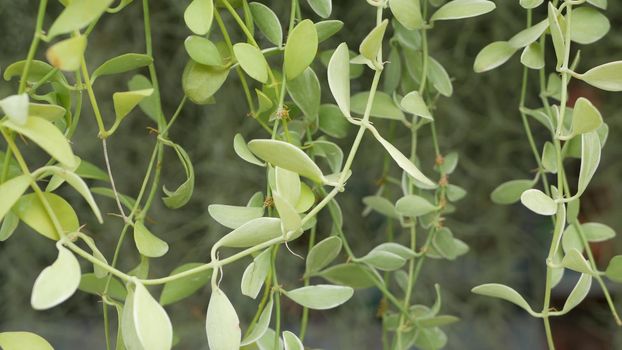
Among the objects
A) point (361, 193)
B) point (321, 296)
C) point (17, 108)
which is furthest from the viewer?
point (361, 193)

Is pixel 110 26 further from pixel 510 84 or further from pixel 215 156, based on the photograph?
pixel 510 84

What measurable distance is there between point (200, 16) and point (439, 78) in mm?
135

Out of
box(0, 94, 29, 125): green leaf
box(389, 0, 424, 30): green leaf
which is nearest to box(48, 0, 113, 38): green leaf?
box(0, 94, 29, 125): green leaf

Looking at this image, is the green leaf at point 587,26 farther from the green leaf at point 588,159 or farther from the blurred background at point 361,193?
the blurred background at point 361,193

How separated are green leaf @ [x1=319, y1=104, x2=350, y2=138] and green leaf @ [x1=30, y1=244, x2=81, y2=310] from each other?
17cm

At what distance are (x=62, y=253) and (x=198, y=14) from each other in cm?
10

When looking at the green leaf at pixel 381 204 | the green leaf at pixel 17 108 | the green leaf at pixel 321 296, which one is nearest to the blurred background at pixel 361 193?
the green leaf at pixel 381 204

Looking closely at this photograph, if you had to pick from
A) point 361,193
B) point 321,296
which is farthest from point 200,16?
point 361,193

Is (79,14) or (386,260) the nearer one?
(79,14)

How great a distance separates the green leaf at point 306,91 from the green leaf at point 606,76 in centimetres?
11

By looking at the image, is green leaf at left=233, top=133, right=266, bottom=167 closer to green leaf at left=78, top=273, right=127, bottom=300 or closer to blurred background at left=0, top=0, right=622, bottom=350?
green leaf at left=78, top=273, right=127, bottom=300

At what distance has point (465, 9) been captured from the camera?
0.31 metres

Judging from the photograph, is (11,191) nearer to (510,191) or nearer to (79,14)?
(79,14)

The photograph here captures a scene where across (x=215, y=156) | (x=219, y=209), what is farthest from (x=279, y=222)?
(x=215, y=156)
